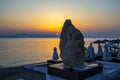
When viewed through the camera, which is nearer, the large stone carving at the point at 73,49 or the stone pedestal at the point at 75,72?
the stone pedestal at the point at 75,72

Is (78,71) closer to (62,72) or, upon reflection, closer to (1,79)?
(62,72)

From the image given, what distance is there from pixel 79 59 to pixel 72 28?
2169 mm

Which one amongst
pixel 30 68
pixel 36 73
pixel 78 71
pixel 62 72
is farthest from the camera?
pixel 30 68

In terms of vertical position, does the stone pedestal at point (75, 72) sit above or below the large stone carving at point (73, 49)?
below

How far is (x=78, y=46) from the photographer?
12.3 m

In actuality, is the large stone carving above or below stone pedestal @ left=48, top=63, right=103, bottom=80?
above

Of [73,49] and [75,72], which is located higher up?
[73,49]

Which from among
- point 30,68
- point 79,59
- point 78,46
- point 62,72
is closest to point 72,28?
point 78,46

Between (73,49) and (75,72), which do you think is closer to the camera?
(75,72)

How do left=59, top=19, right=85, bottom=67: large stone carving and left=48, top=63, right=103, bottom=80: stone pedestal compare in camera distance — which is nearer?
left=48, top=63, right=103, bottom=80: stone pedestal

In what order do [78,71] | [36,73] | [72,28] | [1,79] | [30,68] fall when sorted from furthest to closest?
[30,68]
[36,73]
[1,79]
[72,28]
[78,71]

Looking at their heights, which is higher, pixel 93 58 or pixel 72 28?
pixel 72 28

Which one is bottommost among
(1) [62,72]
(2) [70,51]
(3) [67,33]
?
(1) [62,72]

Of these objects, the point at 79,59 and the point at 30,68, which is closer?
the point at 79,59
